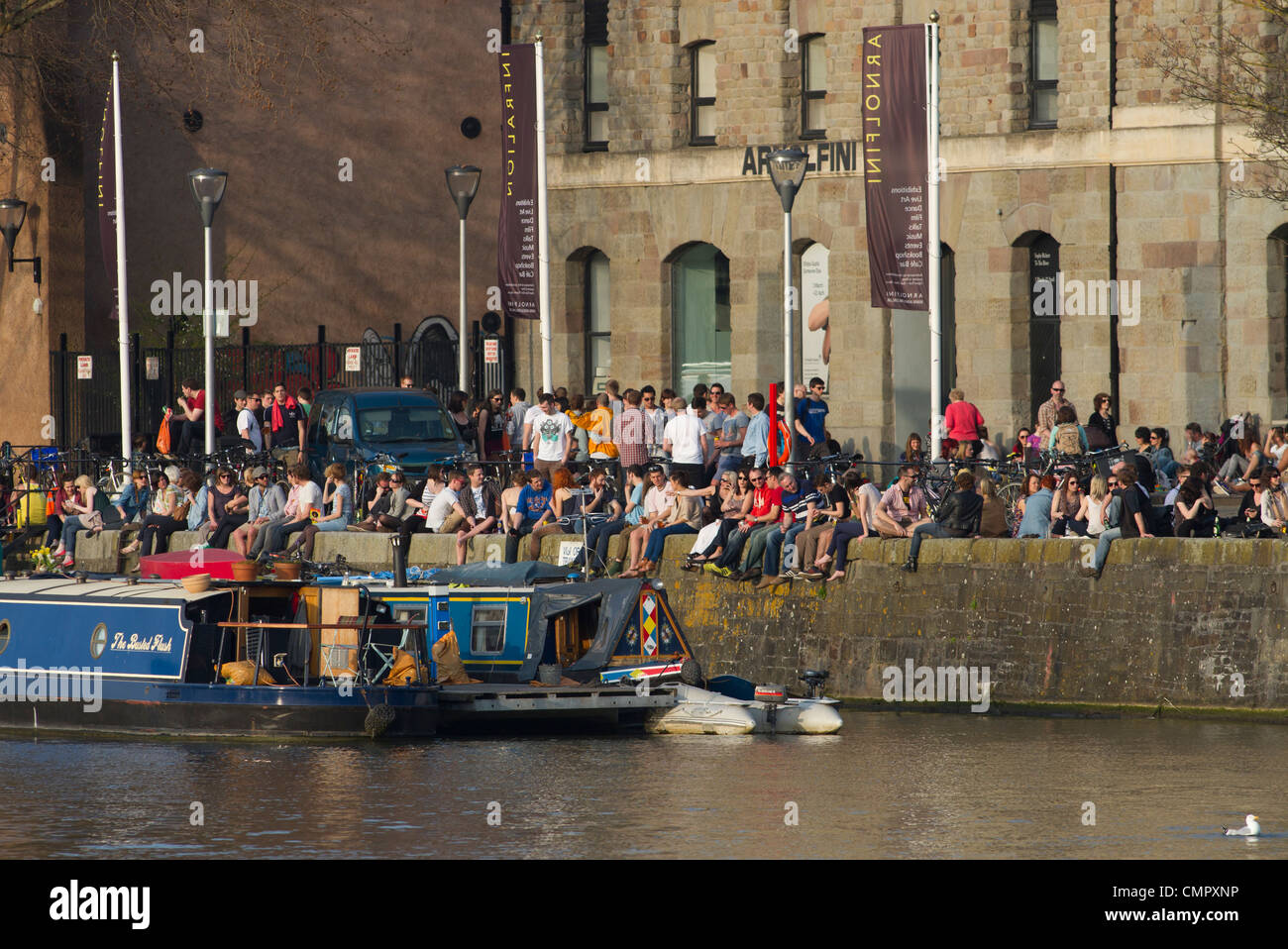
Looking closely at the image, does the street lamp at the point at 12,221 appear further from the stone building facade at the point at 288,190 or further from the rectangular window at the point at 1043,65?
the rectangular window at the point at 1043,65

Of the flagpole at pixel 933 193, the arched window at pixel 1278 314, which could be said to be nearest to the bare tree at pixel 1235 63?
the arched window at pixel 1278 314

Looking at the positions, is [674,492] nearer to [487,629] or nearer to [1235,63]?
[487,629]

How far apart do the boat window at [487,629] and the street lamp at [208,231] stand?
916 centimetres

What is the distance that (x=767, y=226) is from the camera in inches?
1699

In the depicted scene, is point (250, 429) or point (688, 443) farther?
point (250, 429)

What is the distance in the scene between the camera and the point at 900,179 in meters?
35.2

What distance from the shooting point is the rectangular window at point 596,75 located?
1777 inches

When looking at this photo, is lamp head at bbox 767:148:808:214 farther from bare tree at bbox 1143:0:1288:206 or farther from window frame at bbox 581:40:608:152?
window frame at bbox 581:40:608:152

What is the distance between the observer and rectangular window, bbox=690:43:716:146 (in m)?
44.0

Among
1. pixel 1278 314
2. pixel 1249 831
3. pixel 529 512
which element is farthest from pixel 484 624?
pixel 1278 314

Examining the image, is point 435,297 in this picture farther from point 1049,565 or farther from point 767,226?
point 1049,565

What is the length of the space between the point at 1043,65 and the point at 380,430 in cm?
1190

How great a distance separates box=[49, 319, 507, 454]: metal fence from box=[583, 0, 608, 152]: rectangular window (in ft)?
13.2
